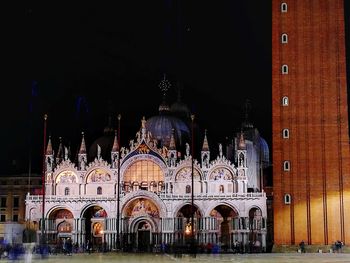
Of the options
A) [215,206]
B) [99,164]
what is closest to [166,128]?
[99,164]

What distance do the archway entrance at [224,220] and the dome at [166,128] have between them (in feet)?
37.5

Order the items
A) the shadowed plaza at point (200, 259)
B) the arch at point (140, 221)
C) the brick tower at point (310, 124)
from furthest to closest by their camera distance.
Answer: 1. the arch at point (140, 221)
2. the brick tower at point (310, 124)
3. the shadowed plaza at point (200, 259)

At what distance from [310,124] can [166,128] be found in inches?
1117

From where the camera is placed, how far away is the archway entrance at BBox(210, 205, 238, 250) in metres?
87.1

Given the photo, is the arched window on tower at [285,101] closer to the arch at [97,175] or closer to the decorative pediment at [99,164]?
the decorative pediment at [99,164]

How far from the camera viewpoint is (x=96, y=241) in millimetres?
90812

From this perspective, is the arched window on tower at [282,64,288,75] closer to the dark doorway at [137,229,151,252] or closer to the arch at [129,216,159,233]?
the arch at [129,216,159,233]

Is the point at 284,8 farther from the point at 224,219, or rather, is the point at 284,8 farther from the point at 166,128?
the point at 166,128

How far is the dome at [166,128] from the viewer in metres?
97.0

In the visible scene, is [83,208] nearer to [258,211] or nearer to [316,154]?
[258,211]

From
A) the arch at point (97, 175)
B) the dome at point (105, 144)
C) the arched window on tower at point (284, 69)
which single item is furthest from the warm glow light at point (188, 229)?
the arched window on tower at point (284, 69)

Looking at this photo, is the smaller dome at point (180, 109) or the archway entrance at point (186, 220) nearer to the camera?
the archway entrance at point (186, 220)

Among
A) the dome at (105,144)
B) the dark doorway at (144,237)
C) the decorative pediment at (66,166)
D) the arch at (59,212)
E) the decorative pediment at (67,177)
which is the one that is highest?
the dome at (105,144)

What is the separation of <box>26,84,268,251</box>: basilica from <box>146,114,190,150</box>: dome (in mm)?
4578
